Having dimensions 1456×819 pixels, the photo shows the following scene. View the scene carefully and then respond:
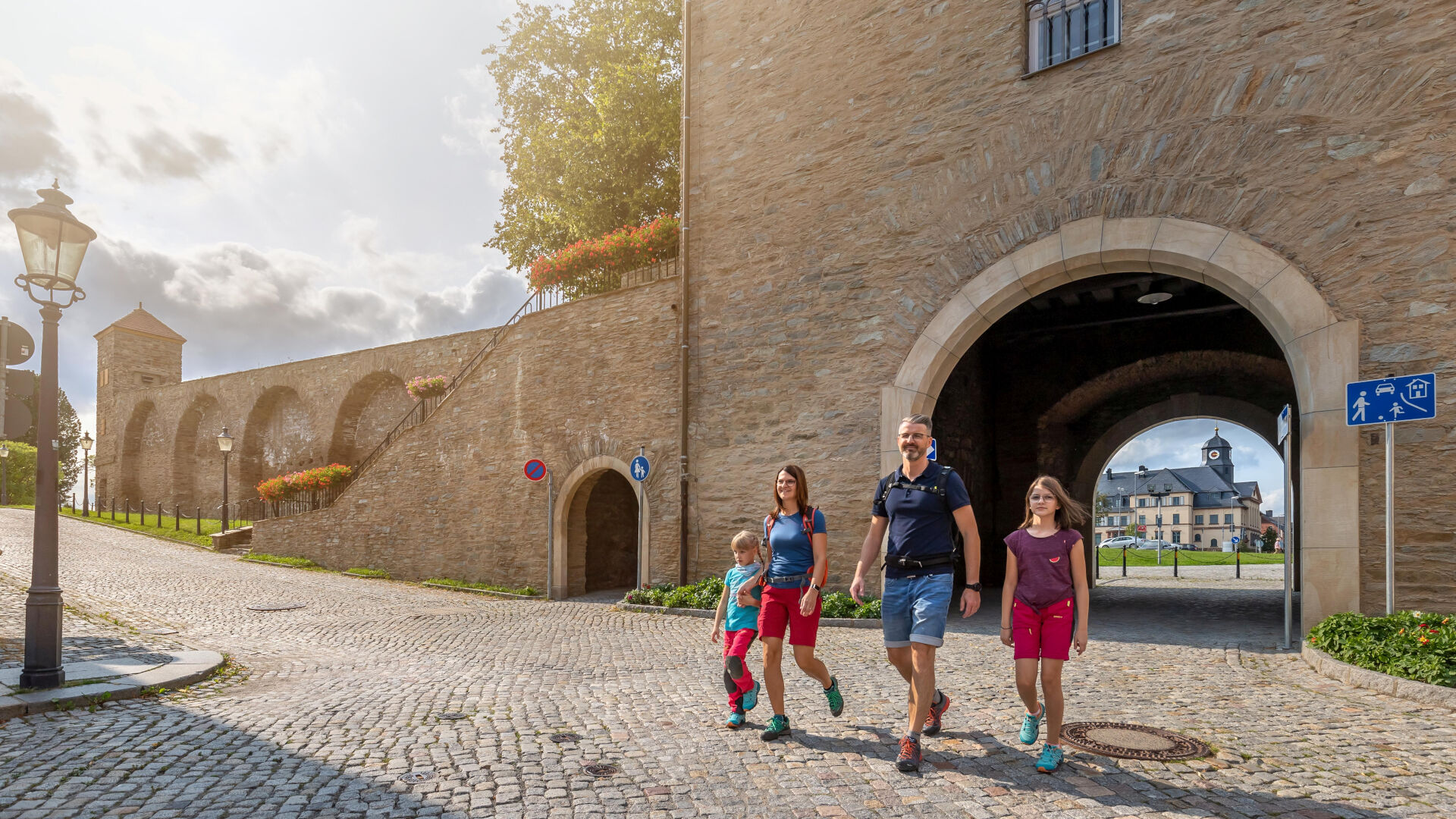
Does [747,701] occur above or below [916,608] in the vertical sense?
below

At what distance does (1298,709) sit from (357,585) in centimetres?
1433

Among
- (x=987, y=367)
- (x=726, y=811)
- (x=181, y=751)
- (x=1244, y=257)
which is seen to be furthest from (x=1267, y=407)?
(x=181, y=751)

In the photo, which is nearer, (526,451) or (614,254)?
(526,451)

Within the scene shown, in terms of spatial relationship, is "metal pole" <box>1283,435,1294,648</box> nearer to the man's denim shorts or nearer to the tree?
the man's denim shorts

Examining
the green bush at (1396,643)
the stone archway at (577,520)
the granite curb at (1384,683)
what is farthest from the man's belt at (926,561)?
the stone archway at (577,520)

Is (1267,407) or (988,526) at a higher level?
(1267,407)

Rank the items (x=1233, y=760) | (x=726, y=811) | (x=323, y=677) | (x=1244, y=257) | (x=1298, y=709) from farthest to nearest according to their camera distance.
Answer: (x=1244, y=257) → (x=323, y=677) → (x=1298, y=709) → (x=1233, y=760) → (x=726, y=811)

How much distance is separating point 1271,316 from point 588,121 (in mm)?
15662

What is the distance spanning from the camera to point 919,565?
407cm

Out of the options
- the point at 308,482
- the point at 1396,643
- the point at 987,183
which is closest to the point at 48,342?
the point at 987,183

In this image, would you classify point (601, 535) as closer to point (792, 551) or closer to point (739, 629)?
point (739, 629)

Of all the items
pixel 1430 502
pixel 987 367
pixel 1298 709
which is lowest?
pixel 1298 709

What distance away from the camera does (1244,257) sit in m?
7.92

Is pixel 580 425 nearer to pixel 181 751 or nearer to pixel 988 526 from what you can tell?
pixel 988 526
